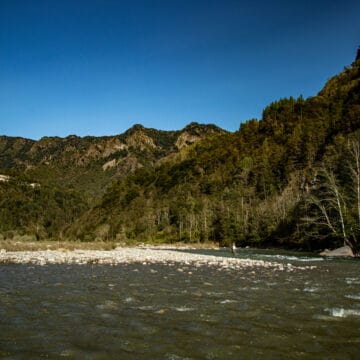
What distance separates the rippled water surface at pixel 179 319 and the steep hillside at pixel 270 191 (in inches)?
1221

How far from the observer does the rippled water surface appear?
7.73m

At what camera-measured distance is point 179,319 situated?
418 inches

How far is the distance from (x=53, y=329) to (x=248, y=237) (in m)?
76.2

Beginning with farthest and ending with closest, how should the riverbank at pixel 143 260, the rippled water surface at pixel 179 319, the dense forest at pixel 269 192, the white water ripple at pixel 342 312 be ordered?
the dense forest at pixel 269 192
the riverbank at pixel 143 260
the white water ripple at pixel 342 312
the rippled water surface at pixel 179 319

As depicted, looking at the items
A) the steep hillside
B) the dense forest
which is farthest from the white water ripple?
the dense forest

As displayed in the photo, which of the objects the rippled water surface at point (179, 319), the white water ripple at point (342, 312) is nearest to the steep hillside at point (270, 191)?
the rippled water surface at point (179, 319)

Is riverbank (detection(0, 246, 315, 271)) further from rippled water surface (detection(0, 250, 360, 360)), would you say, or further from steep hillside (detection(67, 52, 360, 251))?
steep hillside (detection(67, 52, 360, 251))

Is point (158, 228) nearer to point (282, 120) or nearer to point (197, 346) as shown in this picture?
point (282, 120)

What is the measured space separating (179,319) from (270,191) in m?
106

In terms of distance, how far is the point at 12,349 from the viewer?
7.67 m

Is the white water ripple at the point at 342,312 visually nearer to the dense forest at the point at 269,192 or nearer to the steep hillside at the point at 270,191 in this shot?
the steep hillside at the point at 270,191

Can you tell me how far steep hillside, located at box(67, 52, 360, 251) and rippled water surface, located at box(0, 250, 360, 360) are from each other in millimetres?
31013

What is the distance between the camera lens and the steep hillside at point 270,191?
53156 millimetres

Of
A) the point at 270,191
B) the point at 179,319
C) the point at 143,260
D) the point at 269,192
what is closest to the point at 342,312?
the point at 179,319
